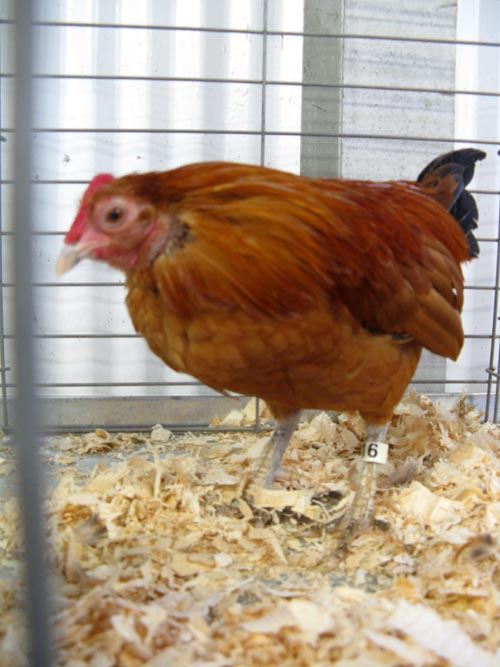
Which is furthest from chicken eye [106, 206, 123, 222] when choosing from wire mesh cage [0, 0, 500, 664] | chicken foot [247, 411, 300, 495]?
wire mesh cage [0, 0, 500, 664]

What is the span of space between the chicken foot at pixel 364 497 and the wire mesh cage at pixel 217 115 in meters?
0.81

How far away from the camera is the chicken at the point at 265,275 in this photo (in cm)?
117

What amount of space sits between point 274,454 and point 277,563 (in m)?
0.45

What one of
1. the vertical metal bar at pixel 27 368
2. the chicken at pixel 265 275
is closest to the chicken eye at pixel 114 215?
the chicken at pixel 265 275

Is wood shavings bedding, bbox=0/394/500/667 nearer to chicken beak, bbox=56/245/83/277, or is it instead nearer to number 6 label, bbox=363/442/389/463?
number 6 label, bbox=363/442/389/463

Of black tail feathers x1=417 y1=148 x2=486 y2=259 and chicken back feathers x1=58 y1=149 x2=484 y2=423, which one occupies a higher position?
black tail feathers x1=417 y1=148 x2=486 y2=259

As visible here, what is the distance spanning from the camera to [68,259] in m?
1.17

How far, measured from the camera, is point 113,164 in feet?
7.80

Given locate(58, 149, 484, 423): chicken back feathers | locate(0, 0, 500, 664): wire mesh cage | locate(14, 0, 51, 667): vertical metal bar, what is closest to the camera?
locate(14, 0, 51, 667): vertical metal bar

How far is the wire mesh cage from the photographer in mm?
2318

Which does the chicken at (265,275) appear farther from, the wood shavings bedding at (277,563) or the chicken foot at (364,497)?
the wood shavings bedding at (277,563)

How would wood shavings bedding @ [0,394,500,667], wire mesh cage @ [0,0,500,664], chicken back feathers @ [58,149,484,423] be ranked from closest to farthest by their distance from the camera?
wood shavings bedding @ [0,394,500,667]
chicken back feathers @ [58,149,484,423]
wire mesh cage @ [0,0,500,664]

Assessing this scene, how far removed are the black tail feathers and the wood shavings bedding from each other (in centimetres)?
72

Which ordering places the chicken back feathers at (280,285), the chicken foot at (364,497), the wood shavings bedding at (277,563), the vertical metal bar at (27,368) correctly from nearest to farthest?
the vertical metal bar at (27,368), the wood shavings bedding at (277,563), the chicken back feathers at (280,285), the chicken foot at (364,497)
